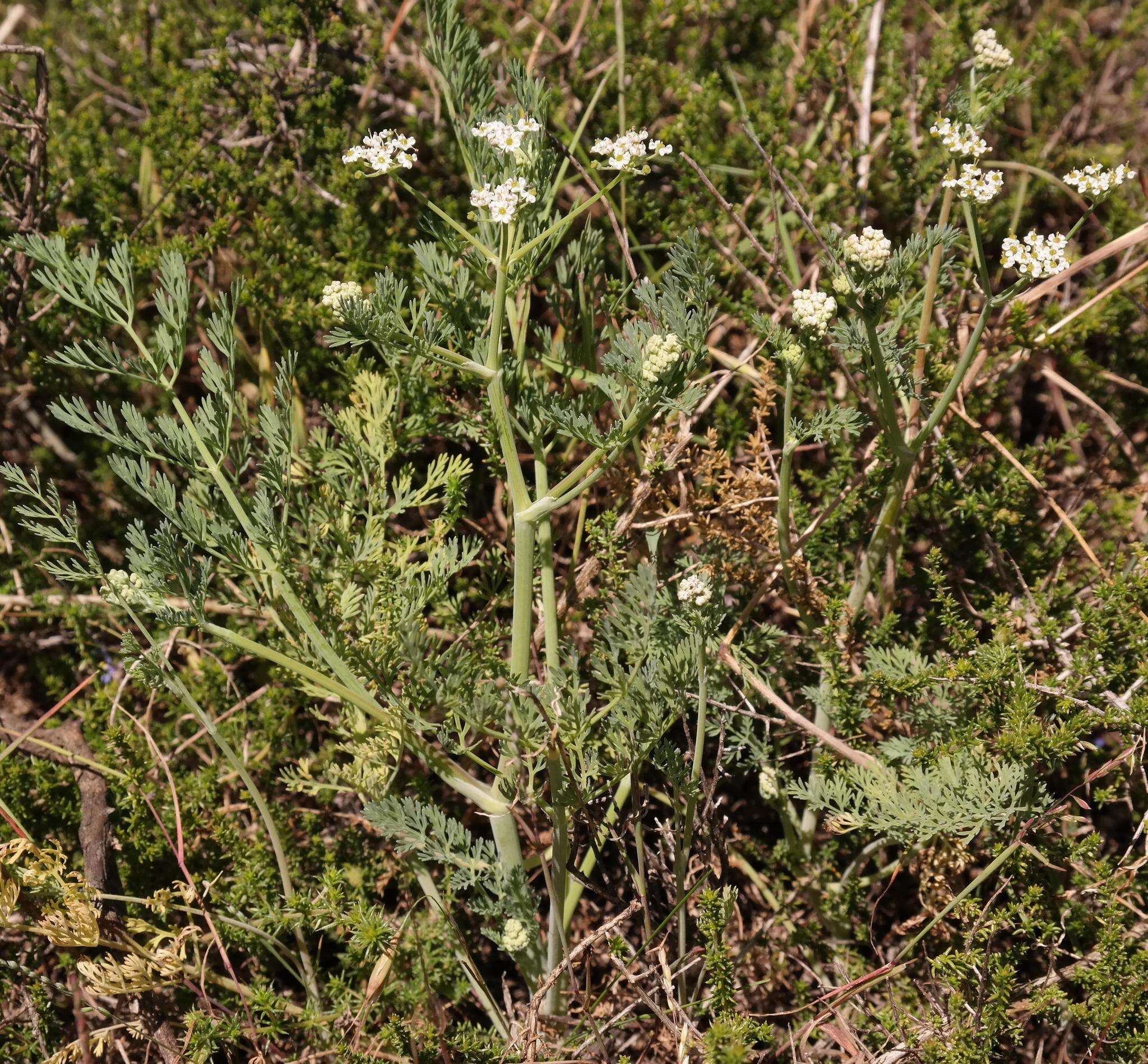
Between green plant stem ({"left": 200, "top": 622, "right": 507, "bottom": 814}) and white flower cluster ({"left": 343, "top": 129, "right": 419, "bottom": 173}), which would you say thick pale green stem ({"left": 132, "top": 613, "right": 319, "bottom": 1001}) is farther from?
white flower cluster ({"left": 343, "top": 129, "right": 419, "bottom": 173})

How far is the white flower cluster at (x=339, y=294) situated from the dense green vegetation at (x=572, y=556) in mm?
11

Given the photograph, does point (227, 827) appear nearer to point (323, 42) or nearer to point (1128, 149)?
point (323, 42)

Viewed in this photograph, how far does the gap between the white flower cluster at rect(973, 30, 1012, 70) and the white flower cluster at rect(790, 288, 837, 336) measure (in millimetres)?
647

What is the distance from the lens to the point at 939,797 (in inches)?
79.0

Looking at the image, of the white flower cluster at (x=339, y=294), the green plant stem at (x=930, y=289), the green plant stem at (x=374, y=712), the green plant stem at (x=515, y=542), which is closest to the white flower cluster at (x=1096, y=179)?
the green plant stem at (x=930, y=289)

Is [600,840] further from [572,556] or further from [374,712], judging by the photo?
[572,556]

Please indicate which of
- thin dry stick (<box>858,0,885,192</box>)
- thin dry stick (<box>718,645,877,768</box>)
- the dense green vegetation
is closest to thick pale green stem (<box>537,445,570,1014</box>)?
the dense green vegetation

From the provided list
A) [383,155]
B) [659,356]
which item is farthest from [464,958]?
[383,155]

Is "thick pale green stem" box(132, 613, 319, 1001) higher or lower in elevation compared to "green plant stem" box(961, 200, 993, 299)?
lower

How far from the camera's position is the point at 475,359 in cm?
205

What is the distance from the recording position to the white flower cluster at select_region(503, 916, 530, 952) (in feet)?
6.54

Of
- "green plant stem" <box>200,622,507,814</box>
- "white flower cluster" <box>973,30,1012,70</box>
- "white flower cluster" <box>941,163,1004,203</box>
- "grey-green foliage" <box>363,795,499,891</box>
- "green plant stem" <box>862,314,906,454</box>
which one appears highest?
"white flower cluster" <box>973,30,1012,70</box>

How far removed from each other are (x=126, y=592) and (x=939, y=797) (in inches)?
67.7

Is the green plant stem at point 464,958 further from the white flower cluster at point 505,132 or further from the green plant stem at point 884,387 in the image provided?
the white flower cluster at point 505,132
